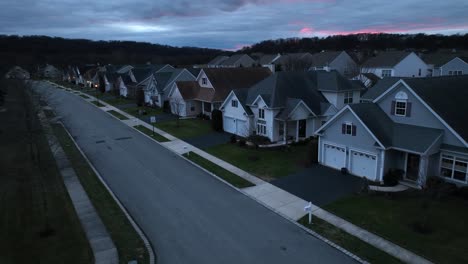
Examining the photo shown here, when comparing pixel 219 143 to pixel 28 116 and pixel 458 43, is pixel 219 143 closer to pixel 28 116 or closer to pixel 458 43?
pixel 28 116

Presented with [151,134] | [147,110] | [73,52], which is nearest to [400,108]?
[151,134]

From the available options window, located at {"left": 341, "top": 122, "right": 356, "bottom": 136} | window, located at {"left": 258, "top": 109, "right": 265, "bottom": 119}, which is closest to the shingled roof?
window, located at {"left": 258, "top": 109, "right": 265, "bottom": 119}

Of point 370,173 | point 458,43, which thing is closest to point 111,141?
A: point 370,173

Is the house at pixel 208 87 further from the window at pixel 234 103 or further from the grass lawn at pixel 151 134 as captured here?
the window at pixel 234 103

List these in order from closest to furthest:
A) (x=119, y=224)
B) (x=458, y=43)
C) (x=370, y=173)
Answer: (x=119, y=224) → (x=370, y=173) → (x=458, y=43)

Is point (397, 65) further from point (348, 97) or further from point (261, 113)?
point (261, 113)

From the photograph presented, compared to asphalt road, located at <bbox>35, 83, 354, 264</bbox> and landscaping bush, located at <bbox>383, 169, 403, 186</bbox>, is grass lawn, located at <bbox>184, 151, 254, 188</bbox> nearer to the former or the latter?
asphalt road, located at <bbox>35, 83, 354, 264</bbox>

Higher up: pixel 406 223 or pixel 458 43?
pixel 458 43
